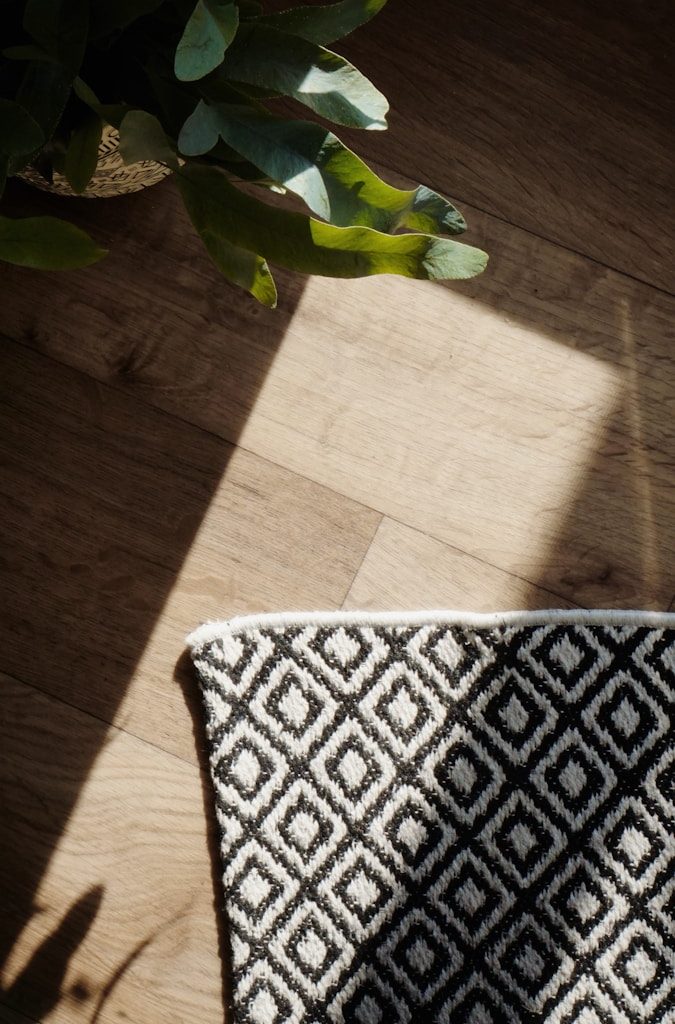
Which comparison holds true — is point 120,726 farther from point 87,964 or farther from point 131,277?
point 131,277

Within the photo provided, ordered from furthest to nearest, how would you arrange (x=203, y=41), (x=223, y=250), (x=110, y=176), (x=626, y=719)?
(x=626, y=719) < (x=110, y=176) < (x=223, y=250) < (x=203, y=41)

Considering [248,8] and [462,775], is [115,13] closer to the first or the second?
[248,8]

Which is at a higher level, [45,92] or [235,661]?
[45,92]

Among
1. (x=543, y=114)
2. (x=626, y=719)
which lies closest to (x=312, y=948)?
(x=626, y=719)

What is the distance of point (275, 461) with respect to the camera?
36.4 inches

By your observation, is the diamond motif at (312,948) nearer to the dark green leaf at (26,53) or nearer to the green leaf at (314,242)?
the green leaf at (314,242)

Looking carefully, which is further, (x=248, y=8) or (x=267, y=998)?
(x=267, y=998)

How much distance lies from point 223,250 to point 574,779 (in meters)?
0.58

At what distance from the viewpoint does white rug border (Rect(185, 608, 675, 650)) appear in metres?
0.90

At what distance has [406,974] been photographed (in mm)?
864

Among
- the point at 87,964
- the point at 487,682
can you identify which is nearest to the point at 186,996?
the point at 87,964

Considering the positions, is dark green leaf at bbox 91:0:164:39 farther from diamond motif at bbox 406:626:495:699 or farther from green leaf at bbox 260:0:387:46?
diamond motif at bbox 406:626:495:699

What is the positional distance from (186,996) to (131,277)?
689 mm

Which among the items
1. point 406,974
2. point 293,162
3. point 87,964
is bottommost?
point 87,964
